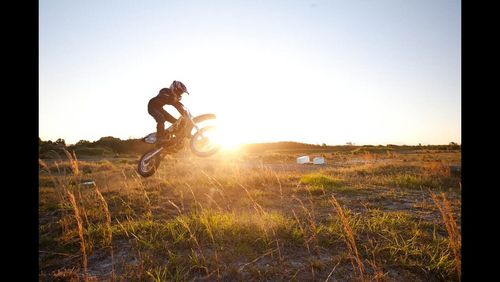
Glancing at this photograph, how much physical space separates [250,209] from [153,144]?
109 inches

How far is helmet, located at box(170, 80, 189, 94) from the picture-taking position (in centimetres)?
645

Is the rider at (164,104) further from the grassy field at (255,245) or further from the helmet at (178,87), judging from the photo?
the grassy field at (255,245)

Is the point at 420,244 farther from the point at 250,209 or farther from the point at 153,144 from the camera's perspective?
the point at 153,144

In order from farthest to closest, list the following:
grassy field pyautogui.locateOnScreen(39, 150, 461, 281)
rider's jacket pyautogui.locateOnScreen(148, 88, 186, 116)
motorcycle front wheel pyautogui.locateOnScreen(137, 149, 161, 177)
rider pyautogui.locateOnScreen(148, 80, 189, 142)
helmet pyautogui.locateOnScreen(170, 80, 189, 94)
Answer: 1. motorcycle front wheel pyautogui.locateOnScreen(137, 149, 161, 177)
2. rider's jacket pyautogui.locateOnScreen(148, 88, 186, 116)
3. rider pyautogui.locateOnScreen(148, 80, 189, 142)
4. helmet pyautogui.locateOnScreen(170, 80, 189, 94)
5. grassy field pyautogui.locateOnScreen(39, 150, 461, 281)

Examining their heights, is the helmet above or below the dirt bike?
above

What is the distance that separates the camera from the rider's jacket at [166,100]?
263 inches

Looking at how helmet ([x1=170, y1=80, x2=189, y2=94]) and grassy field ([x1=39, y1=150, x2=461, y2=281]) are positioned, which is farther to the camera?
helmet ([x1=170, y1=80, x2=189, y2=94])

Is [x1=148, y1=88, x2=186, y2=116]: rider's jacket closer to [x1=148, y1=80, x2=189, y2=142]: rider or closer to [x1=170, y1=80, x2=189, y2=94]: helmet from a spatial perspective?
[x1=148, y1=80, x2=189, y2=142]: rider

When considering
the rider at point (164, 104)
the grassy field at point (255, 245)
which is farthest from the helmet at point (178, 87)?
the grassy field at point (255, 245)

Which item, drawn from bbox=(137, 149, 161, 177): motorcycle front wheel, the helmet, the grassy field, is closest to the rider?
the helmet

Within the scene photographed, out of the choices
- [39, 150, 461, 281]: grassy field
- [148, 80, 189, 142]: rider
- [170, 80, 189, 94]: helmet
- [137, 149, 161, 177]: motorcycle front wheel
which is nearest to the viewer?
[39, 150, 461, 281]: grassy field
